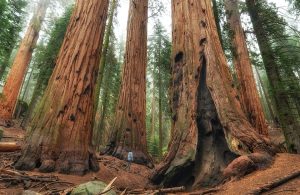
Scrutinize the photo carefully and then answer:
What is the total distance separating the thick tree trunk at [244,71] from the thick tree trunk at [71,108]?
18.1 feet

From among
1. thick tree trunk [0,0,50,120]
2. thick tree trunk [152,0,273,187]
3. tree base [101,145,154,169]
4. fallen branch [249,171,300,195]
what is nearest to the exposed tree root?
thick tree trunk [152,0,273,187]

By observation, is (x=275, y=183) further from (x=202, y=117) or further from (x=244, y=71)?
(x=244, y=71)

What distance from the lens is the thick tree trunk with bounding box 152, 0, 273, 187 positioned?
3648 mm

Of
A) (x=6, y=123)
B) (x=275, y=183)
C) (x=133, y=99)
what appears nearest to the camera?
(x=275, y=183)

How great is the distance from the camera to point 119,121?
8453mm

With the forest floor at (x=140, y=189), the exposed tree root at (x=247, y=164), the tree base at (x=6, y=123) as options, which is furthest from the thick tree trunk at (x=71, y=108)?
the tree base at (x=6, y=123)

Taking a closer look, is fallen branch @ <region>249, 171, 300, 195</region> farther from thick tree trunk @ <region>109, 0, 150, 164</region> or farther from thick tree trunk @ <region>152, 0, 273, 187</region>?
thick tree trunk @ <region>109, 0, 150, 164</region>

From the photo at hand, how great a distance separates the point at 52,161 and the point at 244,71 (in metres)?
7.60

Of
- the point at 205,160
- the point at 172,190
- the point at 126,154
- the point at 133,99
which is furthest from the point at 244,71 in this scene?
the point at 172,190

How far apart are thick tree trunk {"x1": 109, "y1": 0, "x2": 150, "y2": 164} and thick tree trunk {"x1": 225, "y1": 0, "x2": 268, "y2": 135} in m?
3.34

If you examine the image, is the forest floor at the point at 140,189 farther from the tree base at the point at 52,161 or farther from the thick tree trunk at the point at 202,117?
the thick tree trunk at the point at 202,117

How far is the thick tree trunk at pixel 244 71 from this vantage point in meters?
9.00

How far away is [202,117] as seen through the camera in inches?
165

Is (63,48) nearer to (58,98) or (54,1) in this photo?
(58,98)
